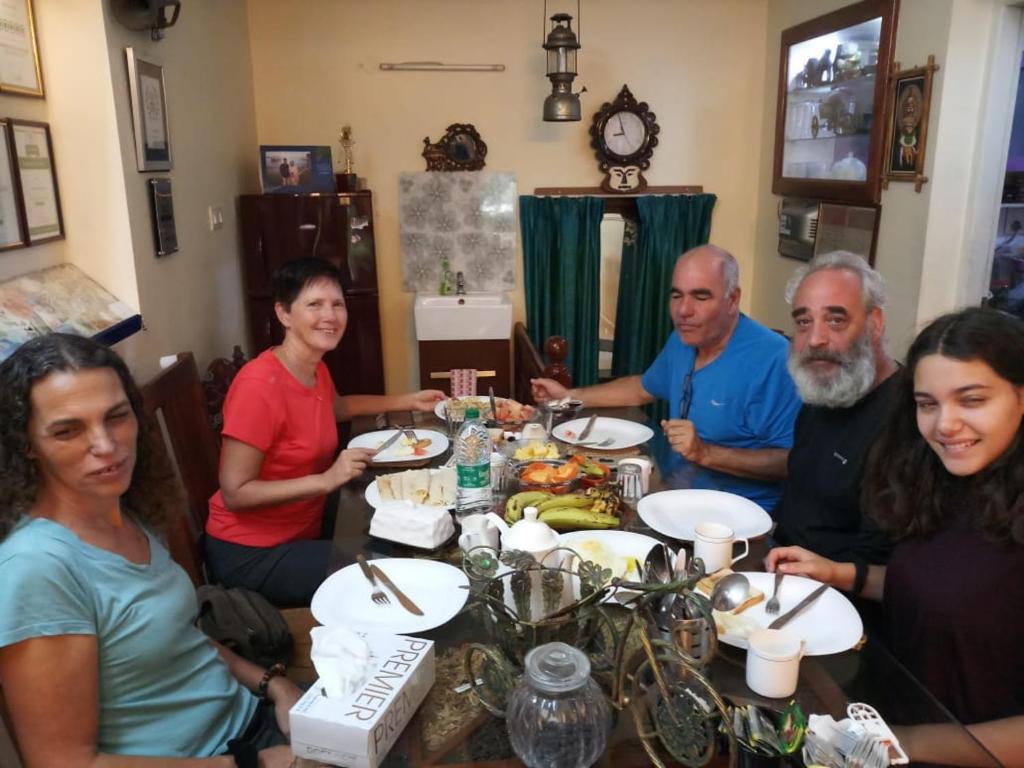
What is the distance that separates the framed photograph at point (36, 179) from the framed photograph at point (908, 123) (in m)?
2.76

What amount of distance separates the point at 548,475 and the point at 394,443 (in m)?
0.54

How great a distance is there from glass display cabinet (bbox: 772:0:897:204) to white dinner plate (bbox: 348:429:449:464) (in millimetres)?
1969

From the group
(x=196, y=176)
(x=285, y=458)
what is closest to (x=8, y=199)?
(x=285, y=458)

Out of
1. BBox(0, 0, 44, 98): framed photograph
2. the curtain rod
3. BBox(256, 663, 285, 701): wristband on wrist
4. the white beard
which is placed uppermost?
the curtain rod

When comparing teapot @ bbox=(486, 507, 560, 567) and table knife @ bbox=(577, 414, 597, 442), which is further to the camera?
table knife @ bbox=(577, 414, 597, 442)

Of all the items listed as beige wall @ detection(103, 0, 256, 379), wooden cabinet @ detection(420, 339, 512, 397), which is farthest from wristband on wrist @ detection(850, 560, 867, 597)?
wooden cabinet @ detection(420, 339, 512, 397)

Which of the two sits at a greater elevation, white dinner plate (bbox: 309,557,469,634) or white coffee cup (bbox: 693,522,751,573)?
white coffee cup (bbox: 693,522,751,573)

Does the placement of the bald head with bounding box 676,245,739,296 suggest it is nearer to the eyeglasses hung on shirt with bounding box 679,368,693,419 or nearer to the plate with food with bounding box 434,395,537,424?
the eyeglasses hung on shirt with bounding box 679,368,693,419

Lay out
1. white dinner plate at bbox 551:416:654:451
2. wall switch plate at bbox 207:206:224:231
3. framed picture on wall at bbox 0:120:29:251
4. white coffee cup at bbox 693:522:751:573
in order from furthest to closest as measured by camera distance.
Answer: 1. wall switch plate at bbox 207:206:224:231
2. white dinner plate at bbox 551:416:654:451
3. framed picture on wall at bbox 0:120:29:251
4. white coffee cup at bbox 693:522:751:573

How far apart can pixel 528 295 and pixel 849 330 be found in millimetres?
2482

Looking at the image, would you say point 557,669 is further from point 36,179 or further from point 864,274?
point 36,179

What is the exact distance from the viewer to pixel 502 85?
13.0ft

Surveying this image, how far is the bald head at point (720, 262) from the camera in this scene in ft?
7.55

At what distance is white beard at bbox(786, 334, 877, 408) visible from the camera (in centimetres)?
175
